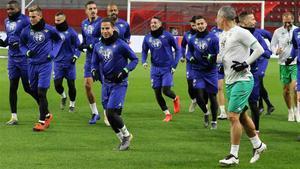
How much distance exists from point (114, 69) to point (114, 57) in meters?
0.20

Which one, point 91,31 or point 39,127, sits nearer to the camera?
point 39,127

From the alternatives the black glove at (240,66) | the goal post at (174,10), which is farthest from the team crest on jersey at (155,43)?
the goal post at (174,10)

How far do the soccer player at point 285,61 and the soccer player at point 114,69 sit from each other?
204 inches

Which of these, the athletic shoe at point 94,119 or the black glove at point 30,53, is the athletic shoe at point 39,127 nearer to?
the black glove at point 30,53

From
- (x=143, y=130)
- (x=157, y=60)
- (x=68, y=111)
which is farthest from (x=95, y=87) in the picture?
(x=143, y=130)

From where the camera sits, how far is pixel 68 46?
1653 centimetres

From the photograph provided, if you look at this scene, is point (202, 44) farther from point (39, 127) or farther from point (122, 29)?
point (39, 127)

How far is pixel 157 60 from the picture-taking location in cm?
1553

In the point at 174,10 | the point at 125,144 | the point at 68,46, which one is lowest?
the point at 174,10

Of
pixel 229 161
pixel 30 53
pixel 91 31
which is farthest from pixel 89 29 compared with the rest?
pixel 229 161

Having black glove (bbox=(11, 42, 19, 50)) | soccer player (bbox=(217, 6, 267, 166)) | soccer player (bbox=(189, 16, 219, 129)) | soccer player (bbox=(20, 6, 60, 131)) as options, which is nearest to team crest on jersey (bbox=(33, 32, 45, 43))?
soccer player (bbox=(20, 6, 60, 131))

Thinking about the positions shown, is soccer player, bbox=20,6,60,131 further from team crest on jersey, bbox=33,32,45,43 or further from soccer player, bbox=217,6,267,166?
soccer player, bbox=217,6,267,166

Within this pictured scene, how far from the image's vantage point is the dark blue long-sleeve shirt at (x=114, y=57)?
11.3 metres

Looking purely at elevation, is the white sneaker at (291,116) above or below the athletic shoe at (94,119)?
below
